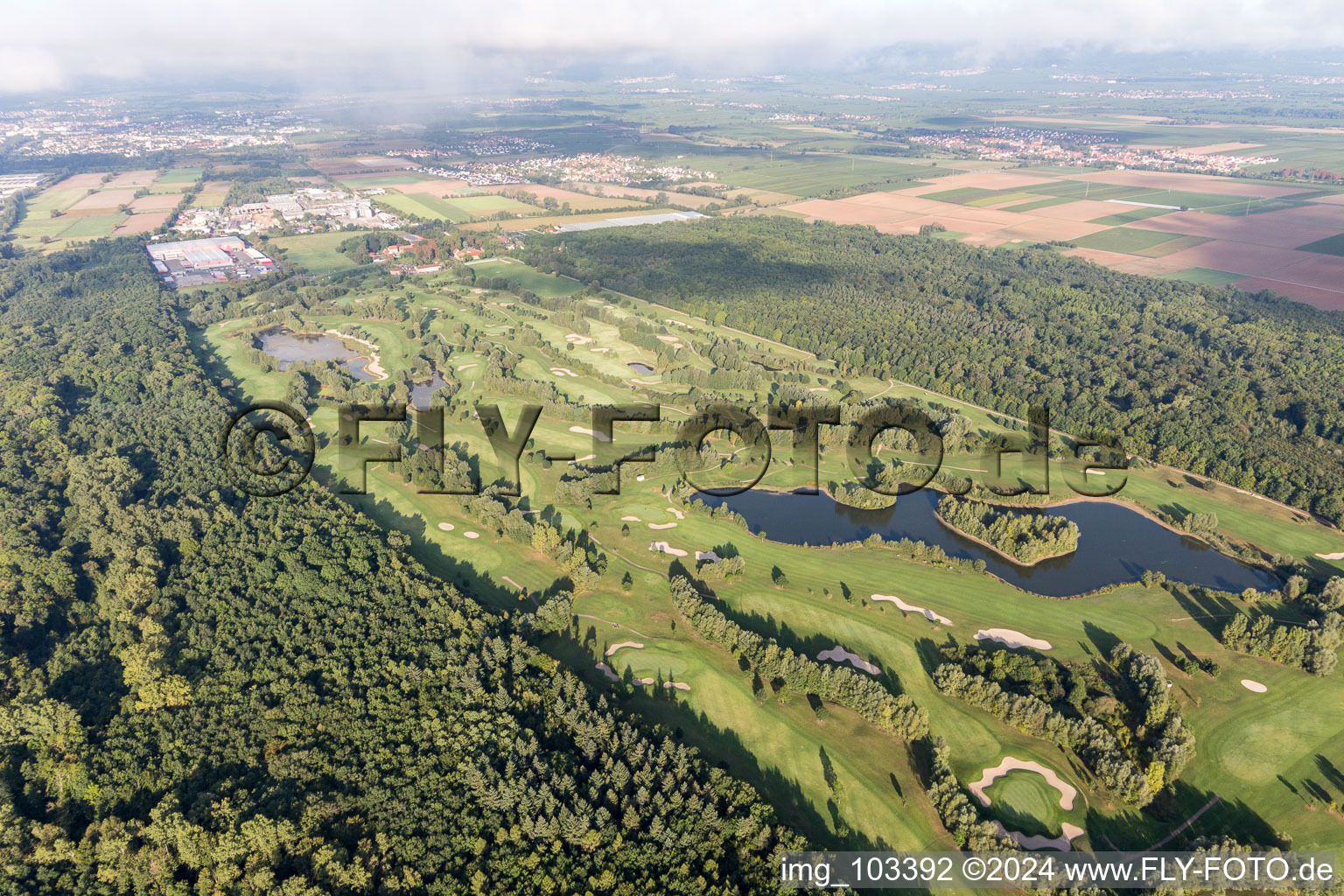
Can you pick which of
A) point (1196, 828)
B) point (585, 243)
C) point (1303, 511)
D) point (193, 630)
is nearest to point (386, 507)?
point (193, 630)

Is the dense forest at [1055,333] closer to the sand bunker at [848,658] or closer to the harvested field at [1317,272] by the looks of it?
the harvested field at [1317,272]

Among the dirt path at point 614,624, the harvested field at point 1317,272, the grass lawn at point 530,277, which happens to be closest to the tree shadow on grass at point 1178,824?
the dirt path at point 614,624

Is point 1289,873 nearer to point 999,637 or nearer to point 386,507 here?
point 999,637

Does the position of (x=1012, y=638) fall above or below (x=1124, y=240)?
below

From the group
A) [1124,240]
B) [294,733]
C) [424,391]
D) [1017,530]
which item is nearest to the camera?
[294,733]

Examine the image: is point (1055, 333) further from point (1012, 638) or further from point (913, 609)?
point (913, 609)

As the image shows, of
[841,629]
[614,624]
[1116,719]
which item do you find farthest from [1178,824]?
[614,624]
